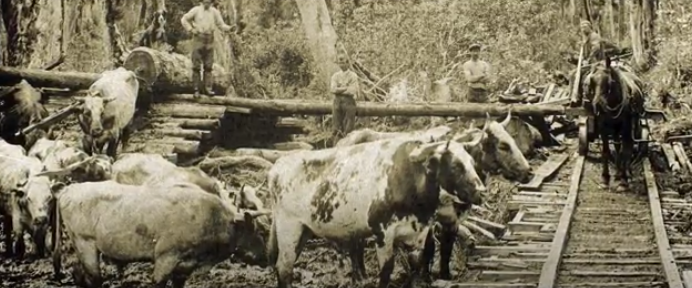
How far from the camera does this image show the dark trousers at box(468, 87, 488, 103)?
6918 millimetres

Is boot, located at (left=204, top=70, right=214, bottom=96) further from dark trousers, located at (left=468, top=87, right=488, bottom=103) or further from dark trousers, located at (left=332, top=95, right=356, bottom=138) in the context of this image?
dark trousers, located at (left=468, top=87, right=488, bottom=103)

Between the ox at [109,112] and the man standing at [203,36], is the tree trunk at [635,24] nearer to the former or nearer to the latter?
the man standing at [203,36]

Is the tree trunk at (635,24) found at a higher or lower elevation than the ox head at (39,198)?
higher

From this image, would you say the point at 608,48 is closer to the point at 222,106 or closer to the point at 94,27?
the point at 222,106

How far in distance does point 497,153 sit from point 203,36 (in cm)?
197

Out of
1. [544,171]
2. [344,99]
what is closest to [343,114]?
[344,99]

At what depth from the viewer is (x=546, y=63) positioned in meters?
7.12

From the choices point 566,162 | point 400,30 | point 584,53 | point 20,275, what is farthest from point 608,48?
point 20,275

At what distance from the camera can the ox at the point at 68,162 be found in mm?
6984

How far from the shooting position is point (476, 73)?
23.0 feet

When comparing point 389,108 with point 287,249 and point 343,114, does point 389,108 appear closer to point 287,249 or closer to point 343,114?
point 343,114

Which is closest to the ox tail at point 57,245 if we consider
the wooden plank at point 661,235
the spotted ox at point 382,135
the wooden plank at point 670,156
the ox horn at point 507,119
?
the spotted ox at point 382,135

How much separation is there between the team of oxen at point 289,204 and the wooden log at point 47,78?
0.53m

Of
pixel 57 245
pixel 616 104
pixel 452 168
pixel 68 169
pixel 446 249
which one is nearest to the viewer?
pixel 452 168
